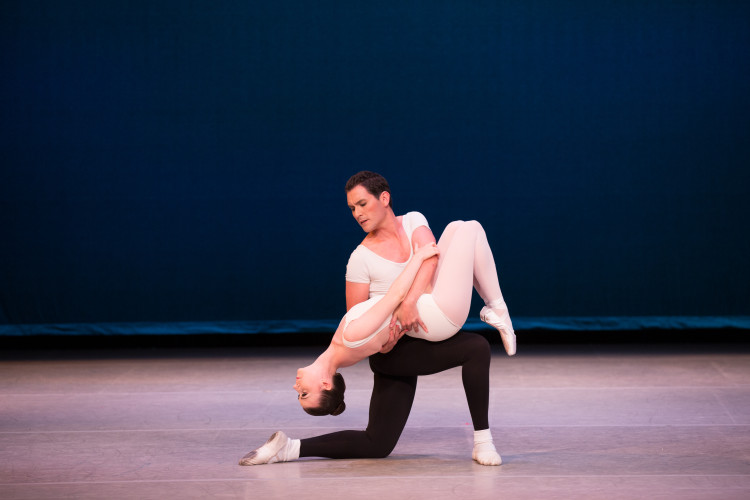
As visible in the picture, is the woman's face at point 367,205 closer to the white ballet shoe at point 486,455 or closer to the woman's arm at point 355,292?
the woman's arm at point 355,292

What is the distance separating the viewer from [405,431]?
3.19 m

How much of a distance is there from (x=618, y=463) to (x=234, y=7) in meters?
3.69

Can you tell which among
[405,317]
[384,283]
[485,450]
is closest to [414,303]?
[405,317]

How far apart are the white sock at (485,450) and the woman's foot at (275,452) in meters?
0.55

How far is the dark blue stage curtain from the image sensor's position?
5.23 meters

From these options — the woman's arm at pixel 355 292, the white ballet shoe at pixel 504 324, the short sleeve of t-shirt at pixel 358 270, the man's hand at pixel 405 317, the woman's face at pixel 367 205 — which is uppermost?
the woman's face at pixel 367 205

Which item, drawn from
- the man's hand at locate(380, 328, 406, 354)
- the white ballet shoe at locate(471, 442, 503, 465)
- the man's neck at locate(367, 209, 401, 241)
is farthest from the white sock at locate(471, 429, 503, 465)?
the man's neck at locate(367, 209, 401, 241)

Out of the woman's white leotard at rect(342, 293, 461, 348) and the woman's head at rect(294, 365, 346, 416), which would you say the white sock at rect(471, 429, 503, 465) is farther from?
the woman's head at rect(294, 365, 346, 416)

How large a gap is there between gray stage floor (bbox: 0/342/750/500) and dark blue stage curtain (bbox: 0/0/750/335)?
0.47 meters

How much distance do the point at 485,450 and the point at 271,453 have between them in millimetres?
646

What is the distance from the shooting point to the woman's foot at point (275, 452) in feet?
8.89

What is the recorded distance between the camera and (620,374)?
435cm

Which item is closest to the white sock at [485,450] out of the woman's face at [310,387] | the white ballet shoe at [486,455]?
the white ballet shoe at [486,455]

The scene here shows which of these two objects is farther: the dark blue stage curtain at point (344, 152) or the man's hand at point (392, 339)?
the dark blue stage curtain at point (344, 152)
